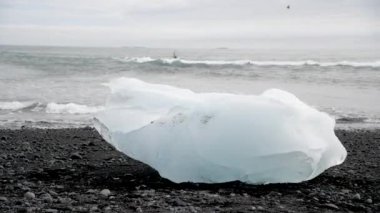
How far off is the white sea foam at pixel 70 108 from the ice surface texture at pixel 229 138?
6.89 meters

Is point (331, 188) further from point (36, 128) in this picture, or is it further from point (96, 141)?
point (36, 128)

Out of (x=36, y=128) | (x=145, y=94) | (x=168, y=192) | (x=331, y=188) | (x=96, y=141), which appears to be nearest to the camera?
(x=168, y=192)

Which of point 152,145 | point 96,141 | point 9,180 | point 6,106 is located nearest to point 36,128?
point 96,141

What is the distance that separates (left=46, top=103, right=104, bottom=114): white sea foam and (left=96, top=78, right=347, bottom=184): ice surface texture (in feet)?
22.6

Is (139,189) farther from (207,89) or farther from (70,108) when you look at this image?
(207,89)

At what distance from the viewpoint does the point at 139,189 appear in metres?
4.38

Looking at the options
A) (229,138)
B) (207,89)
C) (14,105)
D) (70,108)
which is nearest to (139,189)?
(229,138)

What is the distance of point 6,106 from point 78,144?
5914mm

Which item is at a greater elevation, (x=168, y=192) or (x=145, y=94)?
(x=145, y=94)

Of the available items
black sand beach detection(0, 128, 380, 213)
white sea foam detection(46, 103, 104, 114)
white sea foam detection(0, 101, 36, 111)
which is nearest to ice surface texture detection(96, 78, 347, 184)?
black sand beach detection(0, 128, 380, 213)

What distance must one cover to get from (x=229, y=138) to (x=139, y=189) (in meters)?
0.97

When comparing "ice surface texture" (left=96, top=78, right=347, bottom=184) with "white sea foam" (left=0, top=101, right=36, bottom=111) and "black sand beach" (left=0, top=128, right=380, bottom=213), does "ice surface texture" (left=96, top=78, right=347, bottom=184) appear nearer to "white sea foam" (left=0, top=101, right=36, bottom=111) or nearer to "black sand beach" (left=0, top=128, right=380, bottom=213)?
"black sand beach" (left=0, top=128, right=380, bottom=213)

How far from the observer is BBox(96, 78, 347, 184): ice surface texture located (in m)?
4.49

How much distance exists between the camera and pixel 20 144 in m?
6.95
